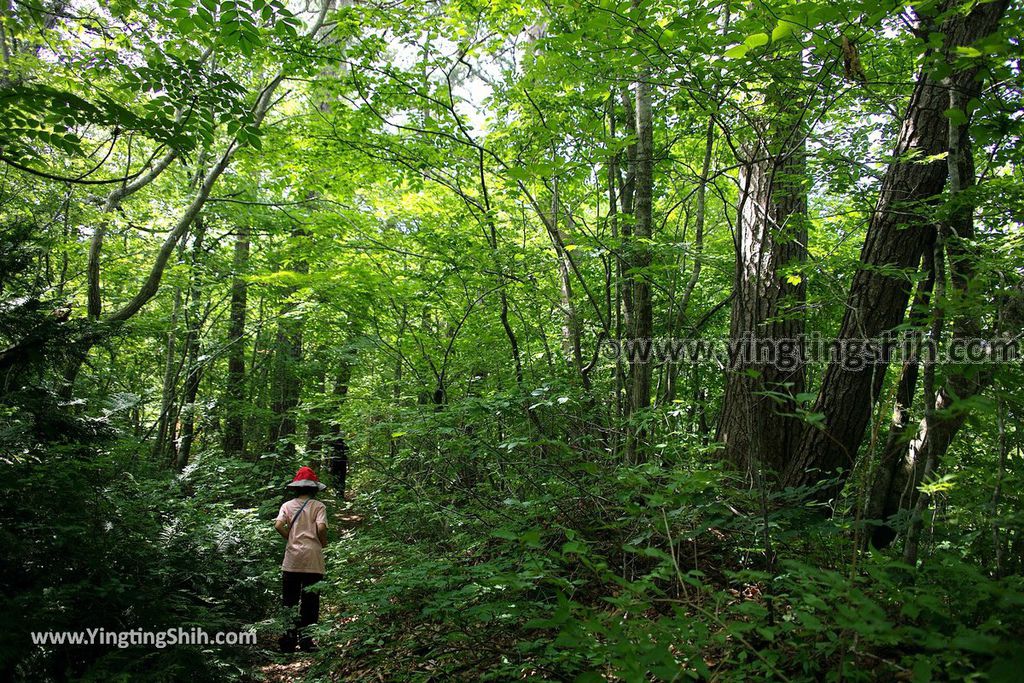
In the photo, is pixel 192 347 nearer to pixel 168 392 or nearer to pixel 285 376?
pixel 168 392

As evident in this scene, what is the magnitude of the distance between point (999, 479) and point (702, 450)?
167cm

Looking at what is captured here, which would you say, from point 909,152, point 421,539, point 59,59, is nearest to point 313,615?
point 421,539

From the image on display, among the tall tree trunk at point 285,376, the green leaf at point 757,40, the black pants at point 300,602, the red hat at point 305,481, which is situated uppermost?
the green leaf at point 757,40

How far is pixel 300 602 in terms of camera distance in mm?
5414

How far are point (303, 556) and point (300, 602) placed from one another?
435 millimetres

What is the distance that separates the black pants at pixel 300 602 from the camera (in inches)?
199

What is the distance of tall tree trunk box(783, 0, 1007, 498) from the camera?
3.95 metres

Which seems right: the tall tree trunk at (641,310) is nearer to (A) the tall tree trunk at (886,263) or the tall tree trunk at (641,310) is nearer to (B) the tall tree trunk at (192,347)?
(A) the tall tree trunk at (886,263)

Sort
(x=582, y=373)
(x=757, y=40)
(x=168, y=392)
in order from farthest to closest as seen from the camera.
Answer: (x=168, y=392) → (x=582, y=373) → (x=757, y=40)

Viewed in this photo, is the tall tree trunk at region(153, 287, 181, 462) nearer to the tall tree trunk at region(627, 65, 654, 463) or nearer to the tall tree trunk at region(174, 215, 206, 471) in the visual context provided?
the tall tree trunk at region(174, 215, 206, 471)

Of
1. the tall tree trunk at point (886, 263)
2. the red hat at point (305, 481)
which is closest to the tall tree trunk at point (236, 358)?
Answer: the red hat at point (305, 481)

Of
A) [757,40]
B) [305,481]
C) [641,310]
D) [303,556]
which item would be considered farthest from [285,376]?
[757,40]

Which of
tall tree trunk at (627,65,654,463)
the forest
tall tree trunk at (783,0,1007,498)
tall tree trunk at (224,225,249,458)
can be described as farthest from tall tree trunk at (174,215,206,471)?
tall tree trunk at (783,0,1007,498)

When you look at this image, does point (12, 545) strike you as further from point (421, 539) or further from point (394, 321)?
point (394, 321)
